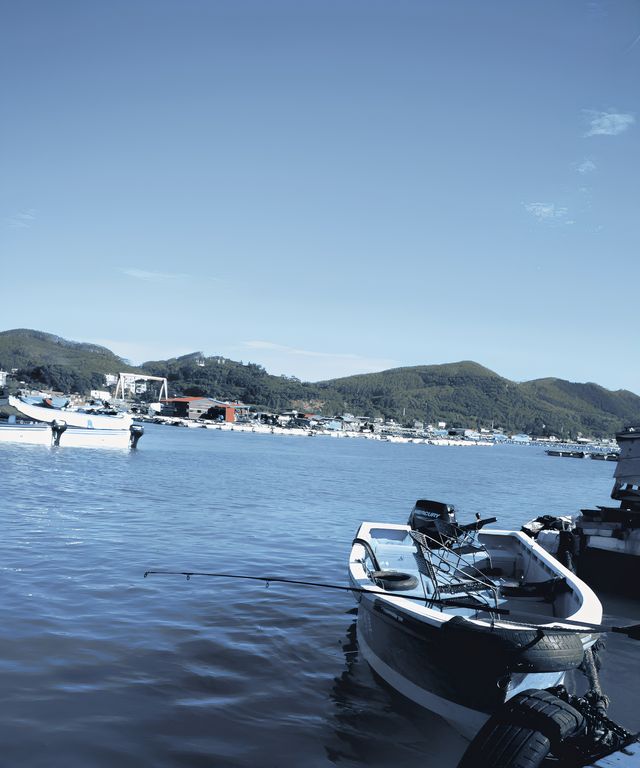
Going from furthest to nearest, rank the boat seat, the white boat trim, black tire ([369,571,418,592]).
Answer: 1. the boat seat
2. black tire ([369,571,418,592])
3. the white boat trim

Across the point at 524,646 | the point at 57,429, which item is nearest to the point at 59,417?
the point at 57,429

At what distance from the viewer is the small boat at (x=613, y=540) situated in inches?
614

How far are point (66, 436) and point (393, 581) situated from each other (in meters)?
56.4

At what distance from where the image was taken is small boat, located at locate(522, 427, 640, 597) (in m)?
15.6

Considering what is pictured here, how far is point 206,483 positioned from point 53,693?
30997 millimetres

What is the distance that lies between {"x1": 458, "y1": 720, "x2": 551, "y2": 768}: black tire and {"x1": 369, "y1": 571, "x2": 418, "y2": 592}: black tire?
4.01 metres

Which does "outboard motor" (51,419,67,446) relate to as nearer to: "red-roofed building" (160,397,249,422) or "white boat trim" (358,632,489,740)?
"white boat trim" (358,632,489,740)

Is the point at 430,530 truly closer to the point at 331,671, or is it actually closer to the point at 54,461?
the point at 331,671

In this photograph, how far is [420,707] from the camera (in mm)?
8570

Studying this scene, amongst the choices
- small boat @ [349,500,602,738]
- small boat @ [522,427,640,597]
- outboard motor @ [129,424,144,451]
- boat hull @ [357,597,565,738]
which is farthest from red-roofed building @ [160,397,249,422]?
boat hull @ [357,597,565,738]

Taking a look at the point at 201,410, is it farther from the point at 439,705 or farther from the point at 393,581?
the point at 439,705

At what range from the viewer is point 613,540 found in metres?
16.0

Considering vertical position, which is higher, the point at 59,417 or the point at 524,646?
A: the point at 524,646

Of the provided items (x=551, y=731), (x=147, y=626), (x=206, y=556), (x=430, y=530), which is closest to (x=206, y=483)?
(x=206, y=556)
